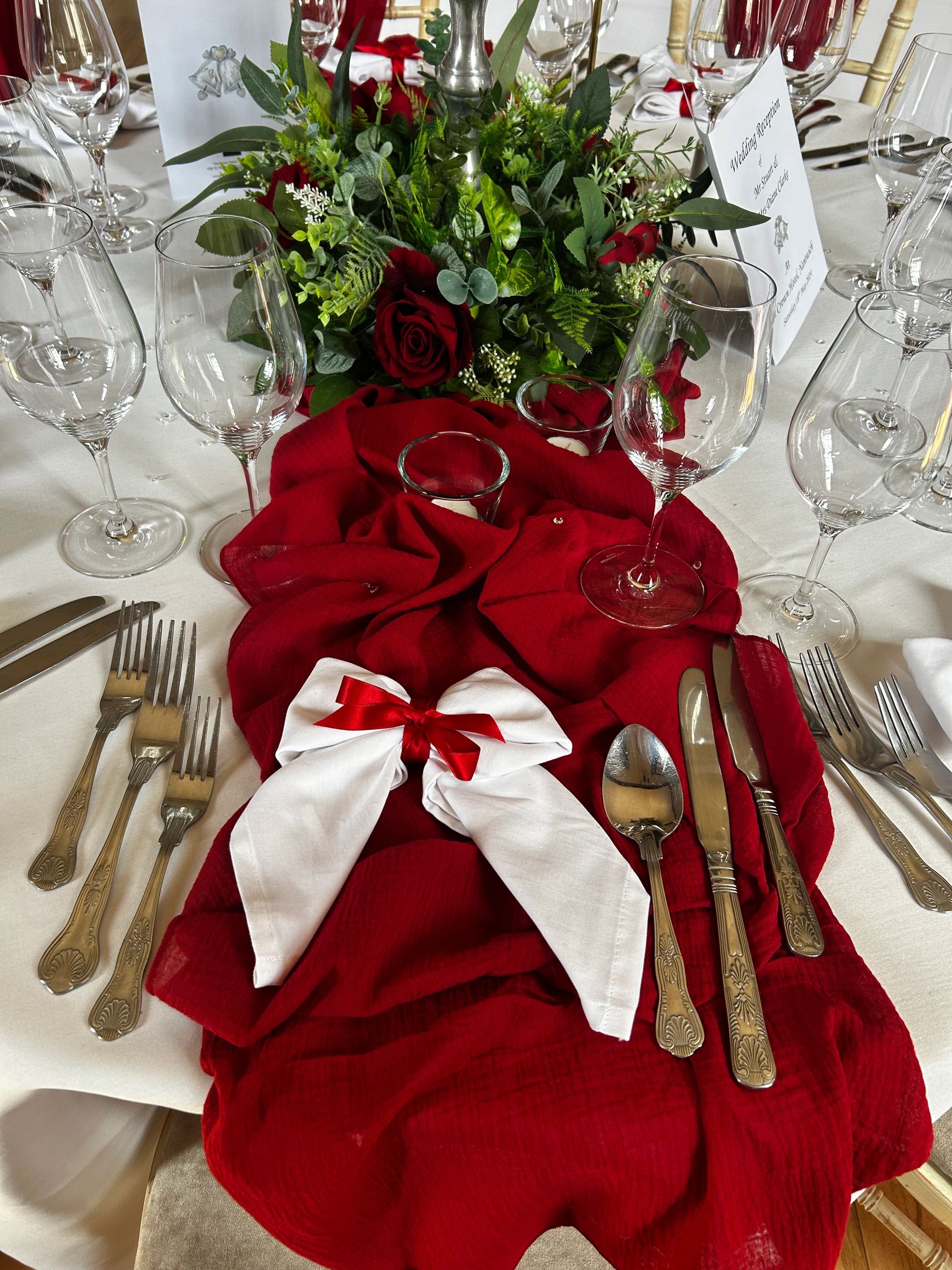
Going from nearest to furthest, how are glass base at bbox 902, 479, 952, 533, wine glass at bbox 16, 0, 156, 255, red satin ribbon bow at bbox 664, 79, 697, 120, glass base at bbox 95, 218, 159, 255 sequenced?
1. glass base at bbox 902, 479, 952, 533
2. wine glass at bbox 16, 0, 156, 255
3. glass base at bbox 95, 218, 159, 255
4. red satin ribbon bow at bbox 664, 79, 697, 120

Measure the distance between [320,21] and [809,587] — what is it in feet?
3.32

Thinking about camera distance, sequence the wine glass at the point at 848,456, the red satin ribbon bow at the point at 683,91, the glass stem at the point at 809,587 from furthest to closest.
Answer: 1. the red satin ribbon bow at the point at 683,91
2. the glass stem at the point at 809,587
3. the wine glass at the point at 848,456

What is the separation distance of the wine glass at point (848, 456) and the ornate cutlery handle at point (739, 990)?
0.27 metres

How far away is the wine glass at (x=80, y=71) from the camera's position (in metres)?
1.05

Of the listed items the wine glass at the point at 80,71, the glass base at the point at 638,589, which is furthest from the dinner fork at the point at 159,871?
the wine glass at the point at 80,71

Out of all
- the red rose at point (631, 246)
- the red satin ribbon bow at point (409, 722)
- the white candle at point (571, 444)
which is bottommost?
the red satin ribbon bow at point (409, 722)

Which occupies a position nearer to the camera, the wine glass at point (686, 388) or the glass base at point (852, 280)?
the wine glass at point (686, 388)

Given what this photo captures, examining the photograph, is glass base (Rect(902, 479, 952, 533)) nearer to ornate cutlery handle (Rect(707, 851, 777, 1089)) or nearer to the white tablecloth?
the white tablecloth

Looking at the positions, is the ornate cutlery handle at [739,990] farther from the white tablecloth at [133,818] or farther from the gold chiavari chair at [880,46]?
the gold chiavari chair at [880,46]

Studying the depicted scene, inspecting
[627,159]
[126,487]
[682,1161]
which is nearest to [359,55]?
[627,159]

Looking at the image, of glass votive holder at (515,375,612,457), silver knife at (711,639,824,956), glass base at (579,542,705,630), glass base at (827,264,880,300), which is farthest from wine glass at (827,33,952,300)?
silver knife at (711,639,824,956)

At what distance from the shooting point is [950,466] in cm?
94

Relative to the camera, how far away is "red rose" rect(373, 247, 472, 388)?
85 cm

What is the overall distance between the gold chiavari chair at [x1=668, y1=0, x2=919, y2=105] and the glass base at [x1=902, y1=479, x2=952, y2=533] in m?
1.42
